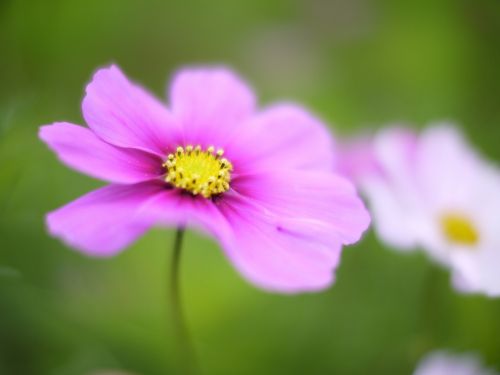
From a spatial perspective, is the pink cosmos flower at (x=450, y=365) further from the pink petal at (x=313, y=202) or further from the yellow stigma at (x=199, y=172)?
the yellow stigma at (x=199, y=172)

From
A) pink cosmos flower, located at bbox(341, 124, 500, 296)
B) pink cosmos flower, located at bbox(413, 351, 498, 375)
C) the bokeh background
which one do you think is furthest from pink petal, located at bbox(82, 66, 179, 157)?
pink cosmos flower, located at bbox(413, 351, 498, 375)

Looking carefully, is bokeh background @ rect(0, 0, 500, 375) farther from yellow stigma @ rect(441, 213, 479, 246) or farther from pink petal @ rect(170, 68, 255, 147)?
pink petal @ rect(170, 68, 255, 147)

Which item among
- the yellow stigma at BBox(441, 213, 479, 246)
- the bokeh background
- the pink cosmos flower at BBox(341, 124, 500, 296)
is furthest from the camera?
the bokeh background

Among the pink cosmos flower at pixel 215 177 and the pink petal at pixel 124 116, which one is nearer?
the pink cosmos flower at pixel 215 177

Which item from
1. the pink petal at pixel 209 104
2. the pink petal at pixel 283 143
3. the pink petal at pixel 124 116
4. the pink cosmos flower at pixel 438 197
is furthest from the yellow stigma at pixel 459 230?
the pink petal at pixel 124 116

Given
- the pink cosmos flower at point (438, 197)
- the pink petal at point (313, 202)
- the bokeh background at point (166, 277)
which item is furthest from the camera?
the bokeh background at point (166, 277)

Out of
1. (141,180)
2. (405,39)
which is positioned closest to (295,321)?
(141,180)

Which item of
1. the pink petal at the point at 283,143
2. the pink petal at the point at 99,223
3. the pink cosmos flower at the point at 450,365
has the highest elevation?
the pink petal at the point at 283,143

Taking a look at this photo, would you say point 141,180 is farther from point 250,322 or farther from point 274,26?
point 274,26
